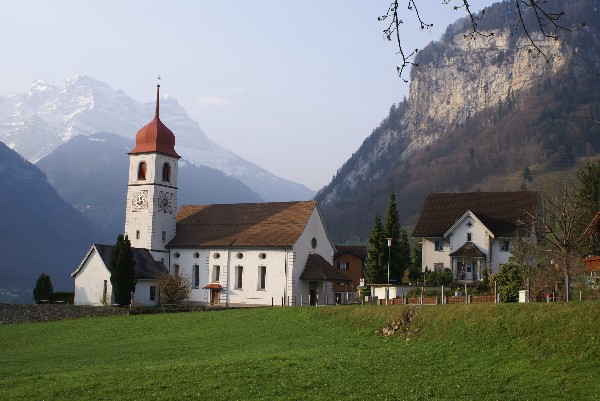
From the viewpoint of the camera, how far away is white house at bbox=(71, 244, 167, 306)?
6419 centimetres

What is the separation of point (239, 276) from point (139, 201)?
42.2 feet

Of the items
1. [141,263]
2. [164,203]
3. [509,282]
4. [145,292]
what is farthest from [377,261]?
[509,282]

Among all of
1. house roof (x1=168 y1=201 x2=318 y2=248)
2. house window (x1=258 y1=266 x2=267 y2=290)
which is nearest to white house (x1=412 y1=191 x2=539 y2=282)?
house roof (x1=168 y1=201 x2=318 y2=248)

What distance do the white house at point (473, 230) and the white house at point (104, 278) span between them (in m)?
23.7

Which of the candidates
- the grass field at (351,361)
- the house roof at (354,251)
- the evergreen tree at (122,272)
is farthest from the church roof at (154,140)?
the grass field at (351,361)

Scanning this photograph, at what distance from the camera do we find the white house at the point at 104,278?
211ft

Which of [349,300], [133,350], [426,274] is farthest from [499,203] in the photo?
[133,350]

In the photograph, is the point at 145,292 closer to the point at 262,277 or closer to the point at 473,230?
the point at 262,277

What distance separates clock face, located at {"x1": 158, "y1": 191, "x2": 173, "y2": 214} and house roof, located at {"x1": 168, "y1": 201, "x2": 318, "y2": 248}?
6.07 ft

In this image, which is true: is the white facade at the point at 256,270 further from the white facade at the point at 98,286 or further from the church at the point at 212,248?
the white facade at the point at 98,286

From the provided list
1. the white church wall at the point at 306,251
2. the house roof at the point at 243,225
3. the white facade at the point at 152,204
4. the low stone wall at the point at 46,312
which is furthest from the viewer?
the white facade at the point at 152,204

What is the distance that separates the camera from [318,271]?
202 ft

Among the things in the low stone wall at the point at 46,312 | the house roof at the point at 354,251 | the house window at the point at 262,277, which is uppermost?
the house roof at the point at 354,251

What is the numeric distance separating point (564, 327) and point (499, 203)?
46.4m
